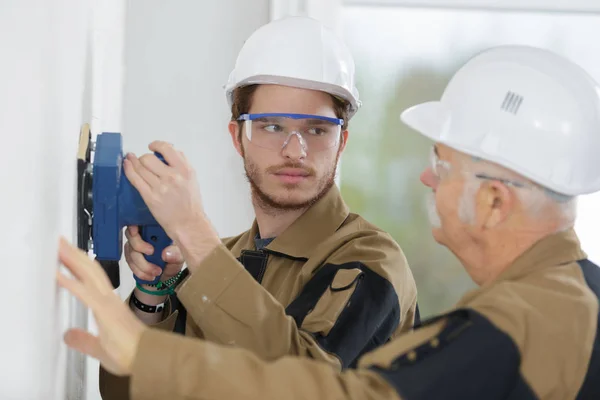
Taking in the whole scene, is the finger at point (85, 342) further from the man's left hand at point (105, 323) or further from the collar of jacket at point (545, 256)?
the collar of jacket at point (545, 256)

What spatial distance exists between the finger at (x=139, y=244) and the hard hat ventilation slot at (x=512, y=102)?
0.79m

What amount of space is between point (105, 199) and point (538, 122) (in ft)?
2.55

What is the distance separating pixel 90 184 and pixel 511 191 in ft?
2.51

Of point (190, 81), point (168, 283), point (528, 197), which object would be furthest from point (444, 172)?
point (190, 81)

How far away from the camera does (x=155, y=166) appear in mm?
1468

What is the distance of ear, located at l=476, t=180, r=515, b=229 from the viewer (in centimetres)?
125

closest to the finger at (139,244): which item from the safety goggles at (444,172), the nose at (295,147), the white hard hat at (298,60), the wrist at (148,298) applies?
the wrist at (148,298)

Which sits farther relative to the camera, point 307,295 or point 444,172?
point 307,295

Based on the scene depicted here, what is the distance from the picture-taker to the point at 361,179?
347 centimetres

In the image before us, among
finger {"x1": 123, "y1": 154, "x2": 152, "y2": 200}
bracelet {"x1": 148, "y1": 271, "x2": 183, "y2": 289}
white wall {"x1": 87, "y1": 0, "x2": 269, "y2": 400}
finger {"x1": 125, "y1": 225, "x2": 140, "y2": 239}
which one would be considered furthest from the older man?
white wall {"x1": 87, "y1": 0, "x2": 269, "y2": 400}

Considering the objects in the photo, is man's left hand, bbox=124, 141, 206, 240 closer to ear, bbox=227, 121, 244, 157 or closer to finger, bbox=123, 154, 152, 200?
finger, bbox=123, 154, 152, 200

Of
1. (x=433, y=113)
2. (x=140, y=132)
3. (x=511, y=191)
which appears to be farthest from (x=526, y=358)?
(x=140, y=132)

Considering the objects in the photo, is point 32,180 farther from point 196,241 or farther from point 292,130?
point 292,130

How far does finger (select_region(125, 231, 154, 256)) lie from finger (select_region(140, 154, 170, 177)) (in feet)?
0.74
